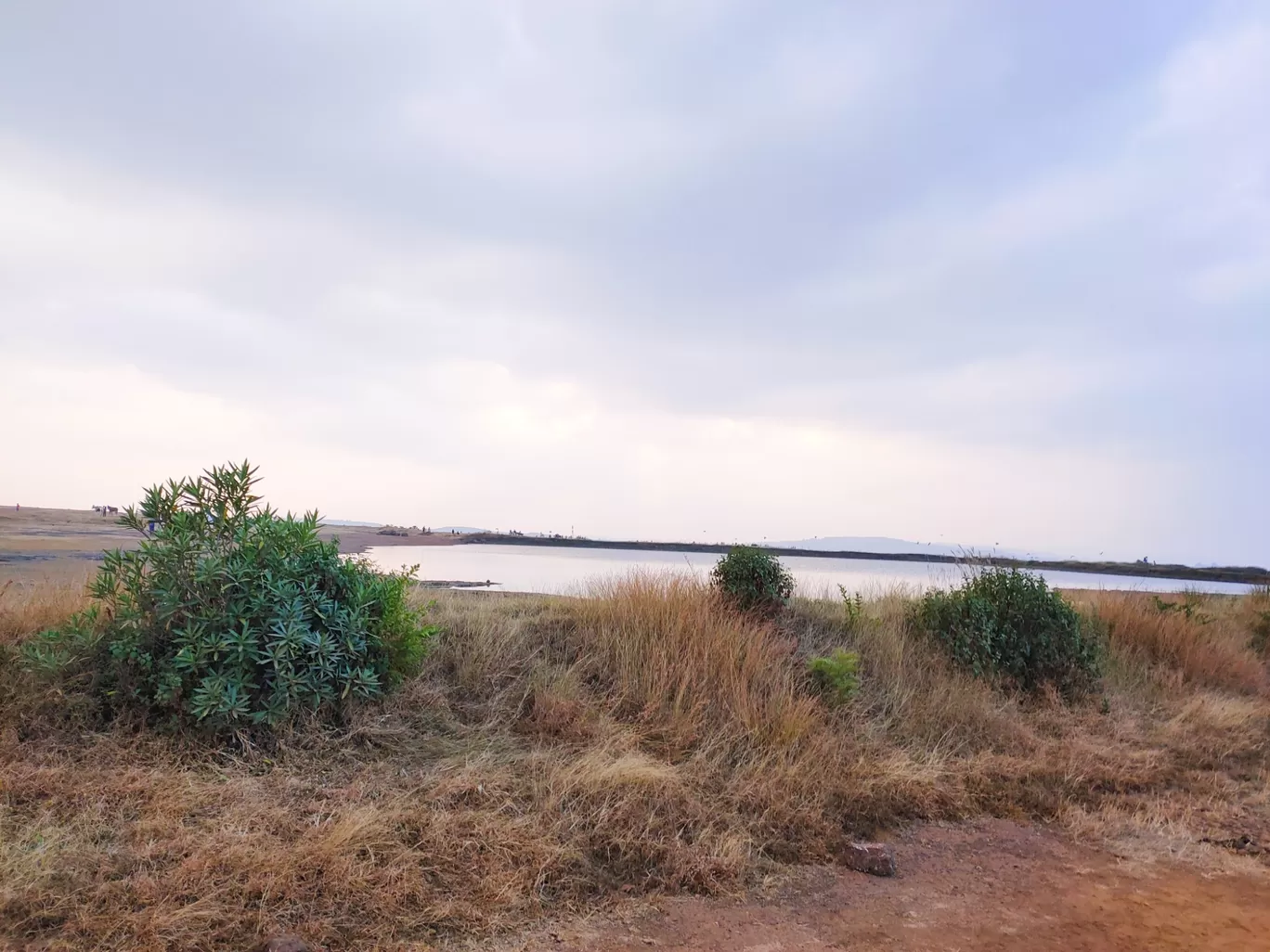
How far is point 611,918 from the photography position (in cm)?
366

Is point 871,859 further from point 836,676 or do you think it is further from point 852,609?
point 852,609

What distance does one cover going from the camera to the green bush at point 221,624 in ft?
15.9

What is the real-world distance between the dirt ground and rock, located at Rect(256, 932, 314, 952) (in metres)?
0.86

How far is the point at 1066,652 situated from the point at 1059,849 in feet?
13.9

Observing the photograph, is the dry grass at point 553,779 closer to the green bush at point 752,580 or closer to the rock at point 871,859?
the rock at point 871,859

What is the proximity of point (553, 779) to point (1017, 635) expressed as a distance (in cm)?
634

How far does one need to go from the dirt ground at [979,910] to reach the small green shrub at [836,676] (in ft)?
6.12

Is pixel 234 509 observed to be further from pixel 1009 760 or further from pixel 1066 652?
pixel 1066 652

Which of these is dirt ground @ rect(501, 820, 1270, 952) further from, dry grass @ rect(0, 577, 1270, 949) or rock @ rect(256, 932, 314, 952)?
rock @ rect(256, 932, 314, 952)

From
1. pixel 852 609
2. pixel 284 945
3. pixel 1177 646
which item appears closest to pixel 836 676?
pixel 852 609

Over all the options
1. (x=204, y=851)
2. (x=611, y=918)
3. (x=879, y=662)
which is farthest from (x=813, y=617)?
(x=204, y=851)

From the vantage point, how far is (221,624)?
493cm

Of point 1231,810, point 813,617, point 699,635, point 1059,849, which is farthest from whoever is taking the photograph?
point 813,617

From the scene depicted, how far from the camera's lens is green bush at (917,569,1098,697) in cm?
834
